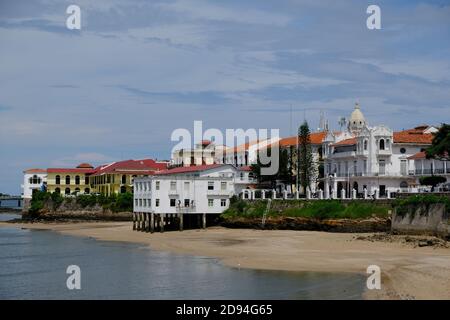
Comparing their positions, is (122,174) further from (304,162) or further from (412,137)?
(412,137)

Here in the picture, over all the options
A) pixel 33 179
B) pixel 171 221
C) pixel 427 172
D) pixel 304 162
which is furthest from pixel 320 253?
pixel 33 179

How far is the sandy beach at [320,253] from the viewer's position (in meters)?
34.0

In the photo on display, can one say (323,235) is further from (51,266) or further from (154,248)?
(51,266)

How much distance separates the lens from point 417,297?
30406 millimetres

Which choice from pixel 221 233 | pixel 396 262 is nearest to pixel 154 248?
pixel 221 233

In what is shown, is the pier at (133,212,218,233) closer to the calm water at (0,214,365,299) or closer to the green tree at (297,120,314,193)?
the green tree at (297,120,314,193)

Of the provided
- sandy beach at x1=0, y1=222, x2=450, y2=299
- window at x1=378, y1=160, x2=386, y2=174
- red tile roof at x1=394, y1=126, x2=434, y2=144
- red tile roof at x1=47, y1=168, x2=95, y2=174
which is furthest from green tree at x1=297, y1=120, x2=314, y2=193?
red tile roof at x1=47, y1=168, x2=95, y2=174

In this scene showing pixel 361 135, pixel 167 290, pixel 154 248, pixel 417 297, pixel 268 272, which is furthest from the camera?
pixel 361 135

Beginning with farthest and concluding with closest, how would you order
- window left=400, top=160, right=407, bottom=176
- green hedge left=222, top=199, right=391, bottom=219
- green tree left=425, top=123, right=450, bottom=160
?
window left=400, top=160, right=407, bottom=176, green tree left=425, top=123, right=450, bottom=160, green hedge left=222, top=199, right=391, bottom=219

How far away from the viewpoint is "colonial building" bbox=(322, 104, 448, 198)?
7794 centimetres

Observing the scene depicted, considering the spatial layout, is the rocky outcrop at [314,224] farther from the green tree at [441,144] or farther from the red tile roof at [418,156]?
the red tile roof at [418,156]

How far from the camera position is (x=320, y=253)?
159 feet

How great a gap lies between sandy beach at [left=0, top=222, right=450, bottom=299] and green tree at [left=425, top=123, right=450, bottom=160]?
1306 centimetres
